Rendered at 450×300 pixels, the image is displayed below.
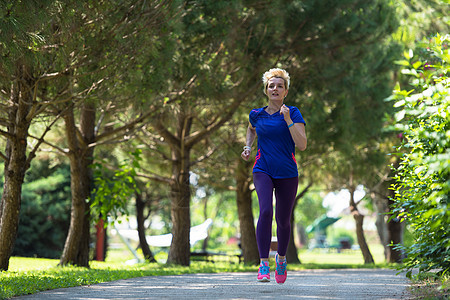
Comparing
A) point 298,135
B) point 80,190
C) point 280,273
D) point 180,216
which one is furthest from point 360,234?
point 298,135

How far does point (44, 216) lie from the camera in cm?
1842

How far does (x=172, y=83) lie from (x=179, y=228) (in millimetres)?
3470

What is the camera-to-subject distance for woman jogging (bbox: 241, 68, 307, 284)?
486 cm

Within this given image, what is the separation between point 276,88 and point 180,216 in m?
7.27

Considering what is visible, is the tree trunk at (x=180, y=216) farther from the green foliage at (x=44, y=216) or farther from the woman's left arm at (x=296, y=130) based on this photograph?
the green foliage at (x=44, y=216)

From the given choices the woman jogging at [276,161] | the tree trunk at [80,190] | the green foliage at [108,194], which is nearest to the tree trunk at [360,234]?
the green foliage at [108,194]

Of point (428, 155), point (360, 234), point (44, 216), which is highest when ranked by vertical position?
point (44, 216)

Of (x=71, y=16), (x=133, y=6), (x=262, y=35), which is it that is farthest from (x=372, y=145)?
(x=71, y=16)

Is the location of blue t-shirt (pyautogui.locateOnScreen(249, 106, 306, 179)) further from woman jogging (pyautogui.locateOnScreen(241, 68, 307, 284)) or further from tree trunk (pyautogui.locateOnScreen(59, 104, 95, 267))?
tree trunk (pyautogui.locateOnScreen(59, 104, 95, 267))

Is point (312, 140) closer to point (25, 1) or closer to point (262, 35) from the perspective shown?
point (262, 35)

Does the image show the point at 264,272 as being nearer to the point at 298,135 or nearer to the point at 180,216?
the point at 298,135

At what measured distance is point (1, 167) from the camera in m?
18.2

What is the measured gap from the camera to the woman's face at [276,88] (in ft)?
16.6

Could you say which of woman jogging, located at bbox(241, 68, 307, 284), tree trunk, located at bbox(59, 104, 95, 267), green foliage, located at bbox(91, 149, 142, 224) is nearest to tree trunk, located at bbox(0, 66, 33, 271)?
tree trunk, located at bbox(59, 104, 95, 267)
